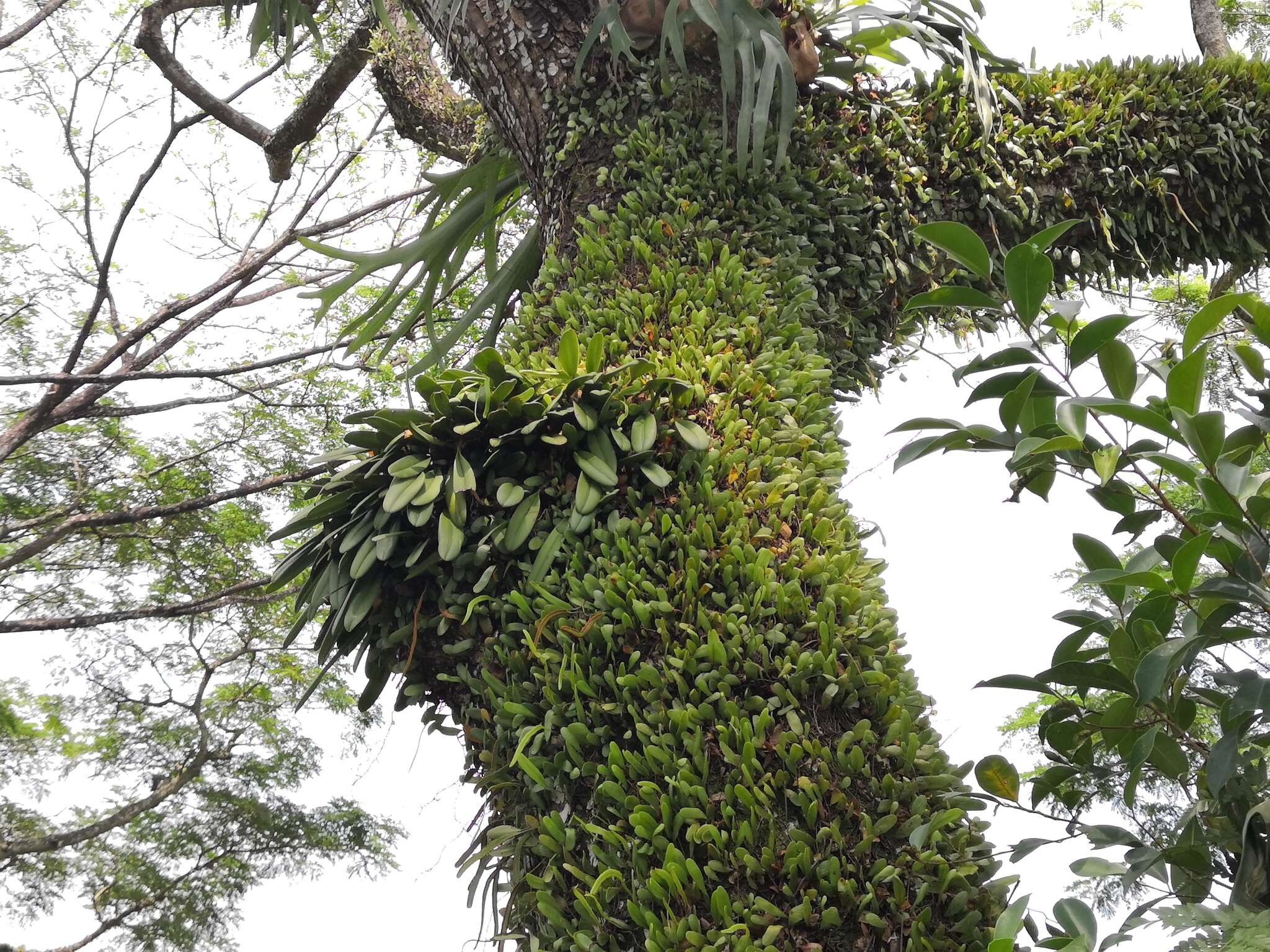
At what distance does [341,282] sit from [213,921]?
5.24 m

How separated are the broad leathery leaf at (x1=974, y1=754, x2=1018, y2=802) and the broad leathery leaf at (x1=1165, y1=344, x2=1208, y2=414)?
0.54 metres

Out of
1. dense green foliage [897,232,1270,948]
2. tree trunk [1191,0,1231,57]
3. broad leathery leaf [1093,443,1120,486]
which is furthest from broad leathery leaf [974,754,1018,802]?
tree trunk [1191,0,1231,57]

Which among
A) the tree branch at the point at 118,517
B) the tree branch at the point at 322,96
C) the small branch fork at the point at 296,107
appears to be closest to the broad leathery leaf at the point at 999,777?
the small branch fork at the point at 296,107

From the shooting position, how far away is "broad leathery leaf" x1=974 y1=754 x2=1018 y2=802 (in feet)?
4.33

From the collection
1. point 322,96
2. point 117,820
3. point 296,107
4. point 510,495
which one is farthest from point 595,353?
point 117,820

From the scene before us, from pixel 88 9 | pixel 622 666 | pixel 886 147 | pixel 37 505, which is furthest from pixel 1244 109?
pixel 88 9

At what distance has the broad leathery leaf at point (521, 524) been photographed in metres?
1.70

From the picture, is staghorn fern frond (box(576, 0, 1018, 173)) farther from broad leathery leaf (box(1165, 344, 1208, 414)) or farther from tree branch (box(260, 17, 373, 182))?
tree branch (box(260, 17, 373, 182))

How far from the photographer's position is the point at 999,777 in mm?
1328

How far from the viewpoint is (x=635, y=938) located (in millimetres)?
1384

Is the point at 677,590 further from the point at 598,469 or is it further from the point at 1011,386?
the point at 1011,386

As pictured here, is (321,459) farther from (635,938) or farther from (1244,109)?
(1244,109)

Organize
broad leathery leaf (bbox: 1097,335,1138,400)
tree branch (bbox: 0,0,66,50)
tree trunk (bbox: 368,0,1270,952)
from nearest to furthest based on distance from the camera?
broad leathery leaf (bbox: 1097,335,1138,400) < tree trunk (bbox: 368,0,1270,952) < tree branch (bbox: 0,0,66,50)

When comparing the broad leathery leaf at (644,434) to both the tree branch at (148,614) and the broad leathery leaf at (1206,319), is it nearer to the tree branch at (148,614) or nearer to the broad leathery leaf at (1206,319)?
the broad leathery leaf at (1206,319)
